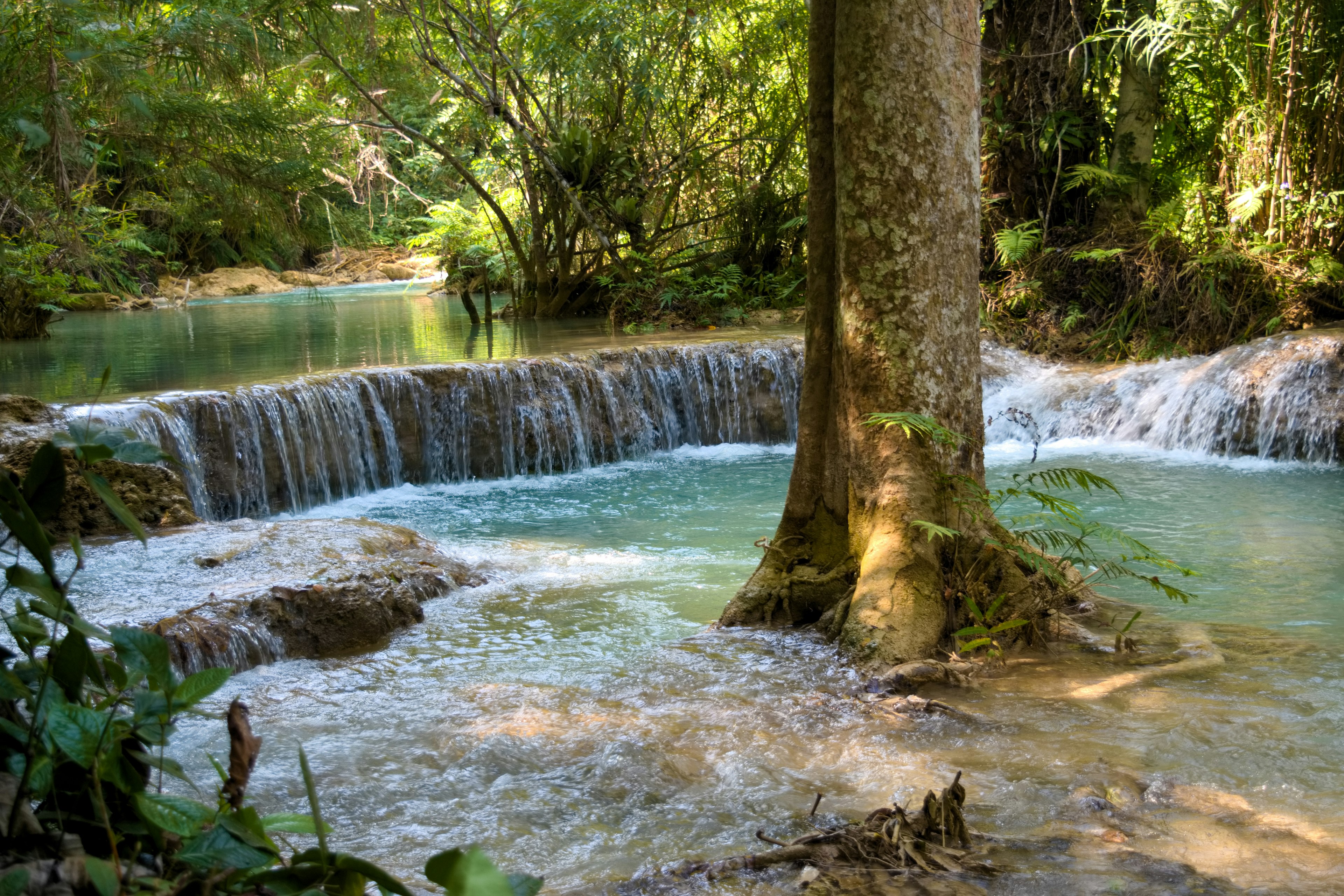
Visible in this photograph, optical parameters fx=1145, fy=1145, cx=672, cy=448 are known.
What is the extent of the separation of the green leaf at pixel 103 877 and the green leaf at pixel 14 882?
0.27 ft

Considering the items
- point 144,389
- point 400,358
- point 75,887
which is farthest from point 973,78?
point 400,358

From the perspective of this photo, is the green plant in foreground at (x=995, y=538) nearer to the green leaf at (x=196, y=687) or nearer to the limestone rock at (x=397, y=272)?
the green leaf at (x=196, y=687)

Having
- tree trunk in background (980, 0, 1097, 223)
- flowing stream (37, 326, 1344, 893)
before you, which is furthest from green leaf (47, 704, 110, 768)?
tree trunk in background (980, 0, 1097, 223)

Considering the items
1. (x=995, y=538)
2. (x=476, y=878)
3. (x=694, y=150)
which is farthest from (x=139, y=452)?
(x=694, y=150)

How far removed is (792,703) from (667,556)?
301 centimetres

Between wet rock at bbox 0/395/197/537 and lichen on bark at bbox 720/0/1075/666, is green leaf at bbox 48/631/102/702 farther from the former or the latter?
wet rock at bbox 0/395/197/537

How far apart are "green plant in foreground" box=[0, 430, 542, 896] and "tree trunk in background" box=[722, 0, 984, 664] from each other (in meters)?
3.40

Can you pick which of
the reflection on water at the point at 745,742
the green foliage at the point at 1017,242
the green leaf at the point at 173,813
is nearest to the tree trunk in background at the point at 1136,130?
the green foliage at the point at 1017,242

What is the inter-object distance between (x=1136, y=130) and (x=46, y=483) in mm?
13457

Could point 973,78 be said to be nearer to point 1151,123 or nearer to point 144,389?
point 144,389

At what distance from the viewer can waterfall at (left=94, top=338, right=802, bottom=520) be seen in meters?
8.76

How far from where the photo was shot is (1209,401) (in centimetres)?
1033

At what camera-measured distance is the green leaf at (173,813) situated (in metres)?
1.18

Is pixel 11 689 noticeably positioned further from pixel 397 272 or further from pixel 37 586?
pixel 397 272
